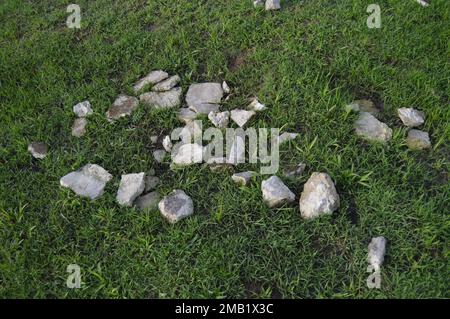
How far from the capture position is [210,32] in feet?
13.4

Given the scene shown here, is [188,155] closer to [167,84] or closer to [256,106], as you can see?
[256,106]

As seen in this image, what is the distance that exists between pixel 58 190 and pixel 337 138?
7.08 feet

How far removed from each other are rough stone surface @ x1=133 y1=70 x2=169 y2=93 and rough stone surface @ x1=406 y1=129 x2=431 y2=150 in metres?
2.14

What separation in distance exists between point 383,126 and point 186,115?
1.59 metres

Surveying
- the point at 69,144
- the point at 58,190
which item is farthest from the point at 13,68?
the point at 58,190

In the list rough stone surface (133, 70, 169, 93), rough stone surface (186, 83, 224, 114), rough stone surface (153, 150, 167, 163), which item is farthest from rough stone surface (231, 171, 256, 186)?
rough stone surface (133, 70, 169, 93)

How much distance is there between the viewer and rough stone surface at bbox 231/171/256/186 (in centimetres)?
291

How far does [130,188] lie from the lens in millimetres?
2932

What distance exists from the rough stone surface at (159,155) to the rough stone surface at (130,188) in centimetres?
23

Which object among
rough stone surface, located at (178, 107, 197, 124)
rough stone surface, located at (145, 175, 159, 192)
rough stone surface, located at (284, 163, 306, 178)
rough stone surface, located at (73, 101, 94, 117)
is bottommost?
rough stone surface, located at (145, 175, 159, 192)

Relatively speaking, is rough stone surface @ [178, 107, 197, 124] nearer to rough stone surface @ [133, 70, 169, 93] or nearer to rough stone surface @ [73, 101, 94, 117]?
rough stone surface @ [133, 70, 169, 93]

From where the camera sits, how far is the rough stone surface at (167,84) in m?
3.61
